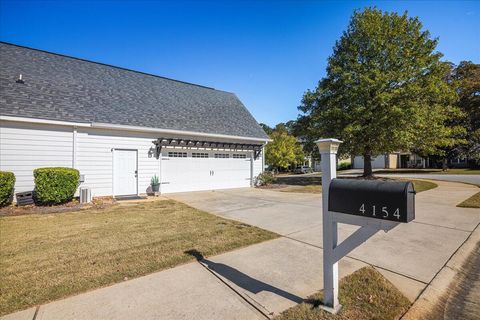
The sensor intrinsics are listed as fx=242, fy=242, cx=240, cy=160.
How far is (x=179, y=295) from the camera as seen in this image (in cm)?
283

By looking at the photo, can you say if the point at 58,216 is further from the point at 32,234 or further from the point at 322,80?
the point at 322,80

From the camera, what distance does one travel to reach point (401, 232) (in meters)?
5.28

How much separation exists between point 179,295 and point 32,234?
180 inches

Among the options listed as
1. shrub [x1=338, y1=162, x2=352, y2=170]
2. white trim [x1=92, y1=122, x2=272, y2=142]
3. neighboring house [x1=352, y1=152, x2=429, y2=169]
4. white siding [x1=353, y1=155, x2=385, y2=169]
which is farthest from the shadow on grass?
white siding [x1=353, y1=155, x2=385, y2=169]

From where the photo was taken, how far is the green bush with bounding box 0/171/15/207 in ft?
25.5

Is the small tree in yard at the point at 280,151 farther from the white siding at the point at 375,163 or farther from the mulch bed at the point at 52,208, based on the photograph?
the mulch bed at the point at 52,208

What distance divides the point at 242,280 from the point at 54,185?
330 inches

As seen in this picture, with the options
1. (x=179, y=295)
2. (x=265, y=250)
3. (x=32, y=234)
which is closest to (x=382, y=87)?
(x=265, y=250)

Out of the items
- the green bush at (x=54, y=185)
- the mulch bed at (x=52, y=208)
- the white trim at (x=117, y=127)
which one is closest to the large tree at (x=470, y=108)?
the white trim at (x=117, y=127)

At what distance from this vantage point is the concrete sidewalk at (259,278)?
2.55 metres

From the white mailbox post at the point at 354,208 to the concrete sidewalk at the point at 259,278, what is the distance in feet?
2.11

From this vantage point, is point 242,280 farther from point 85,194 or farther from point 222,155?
point 222,155

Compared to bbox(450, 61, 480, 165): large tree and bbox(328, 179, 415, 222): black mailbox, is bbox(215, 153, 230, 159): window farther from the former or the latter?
bbox(450, 61, 480, 165): large tree

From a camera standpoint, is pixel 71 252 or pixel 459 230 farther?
pixel 459 230
